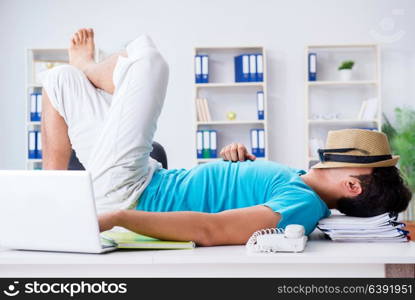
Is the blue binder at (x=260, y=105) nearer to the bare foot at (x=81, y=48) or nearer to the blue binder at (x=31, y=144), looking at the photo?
the blue binder at (x=31, y=144)

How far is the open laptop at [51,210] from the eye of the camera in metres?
1.19

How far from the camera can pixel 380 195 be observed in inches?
64.9

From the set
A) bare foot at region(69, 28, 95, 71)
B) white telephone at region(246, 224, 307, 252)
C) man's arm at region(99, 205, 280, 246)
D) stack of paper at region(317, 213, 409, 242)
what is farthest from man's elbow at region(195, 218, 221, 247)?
bare foot at region(69, 28, 95, 71)

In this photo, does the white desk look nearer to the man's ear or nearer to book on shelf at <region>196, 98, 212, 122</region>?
the man's ear

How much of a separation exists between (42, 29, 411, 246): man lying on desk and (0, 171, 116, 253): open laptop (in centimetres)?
21

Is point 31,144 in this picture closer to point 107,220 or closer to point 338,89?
point 338,89

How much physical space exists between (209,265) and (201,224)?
226 mm

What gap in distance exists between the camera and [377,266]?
1176 mm

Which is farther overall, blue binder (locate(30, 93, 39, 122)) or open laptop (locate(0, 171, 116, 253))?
blue binder (locate(30, 93, 39, 122))

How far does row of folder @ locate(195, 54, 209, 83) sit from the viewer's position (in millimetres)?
5480

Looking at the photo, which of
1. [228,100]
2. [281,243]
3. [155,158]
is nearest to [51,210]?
[281,243]

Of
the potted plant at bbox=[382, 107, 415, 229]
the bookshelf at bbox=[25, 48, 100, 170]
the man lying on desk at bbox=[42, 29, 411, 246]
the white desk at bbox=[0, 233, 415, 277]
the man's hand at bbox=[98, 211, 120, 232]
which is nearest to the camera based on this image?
the white desk at bbox=[0, 233, 415, 277]

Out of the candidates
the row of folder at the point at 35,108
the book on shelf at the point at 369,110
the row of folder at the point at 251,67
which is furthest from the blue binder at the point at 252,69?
the row of folder at the point at 35,108

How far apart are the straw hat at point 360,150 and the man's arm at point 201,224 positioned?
0.31 m
